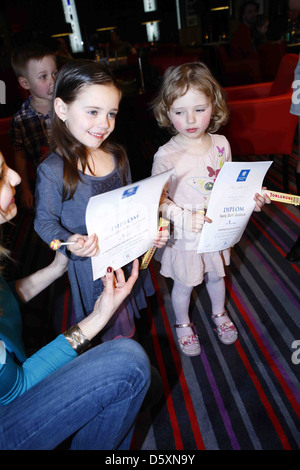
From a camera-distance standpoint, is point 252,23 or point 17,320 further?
point 252,23

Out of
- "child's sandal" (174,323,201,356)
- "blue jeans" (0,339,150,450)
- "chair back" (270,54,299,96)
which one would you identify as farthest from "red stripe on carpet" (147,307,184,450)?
"chair back" (270,54,299,96)

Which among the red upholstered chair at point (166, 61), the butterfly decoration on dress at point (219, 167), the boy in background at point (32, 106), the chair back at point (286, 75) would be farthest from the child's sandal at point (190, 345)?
the red upholstered chair at point (166, 61)

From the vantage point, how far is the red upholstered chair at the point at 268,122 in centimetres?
244

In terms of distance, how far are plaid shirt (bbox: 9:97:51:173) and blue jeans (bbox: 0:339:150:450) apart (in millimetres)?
1321

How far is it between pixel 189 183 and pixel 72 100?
51 centimetres

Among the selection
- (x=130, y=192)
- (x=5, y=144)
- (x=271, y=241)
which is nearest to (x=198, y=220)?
(x=130, y=192)

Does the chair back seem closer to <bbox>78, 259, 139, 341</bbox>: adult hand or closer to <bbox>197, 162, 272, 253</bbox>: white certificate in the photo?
<bbox>197, 162, 272, 253</bbox>: white certificate

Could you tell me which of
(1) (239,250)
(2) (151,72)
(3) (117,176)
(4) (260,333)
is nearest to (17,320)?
(3) (117,176)

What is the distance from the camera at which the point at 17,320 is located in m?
1.07

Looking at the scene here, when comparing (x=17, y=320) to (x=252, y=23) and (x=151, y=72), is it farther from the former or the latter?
(x=252, y=23)

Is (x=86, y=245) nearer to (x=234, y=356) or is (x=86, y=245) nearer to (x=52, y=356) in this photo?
(x=52, y=356)

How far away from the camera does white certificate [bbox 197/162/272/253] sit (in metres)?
1.02

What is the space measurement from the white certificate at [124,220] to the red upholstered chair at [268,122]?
6.23 feet

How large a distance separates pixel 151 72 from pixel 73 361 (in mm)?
6058
